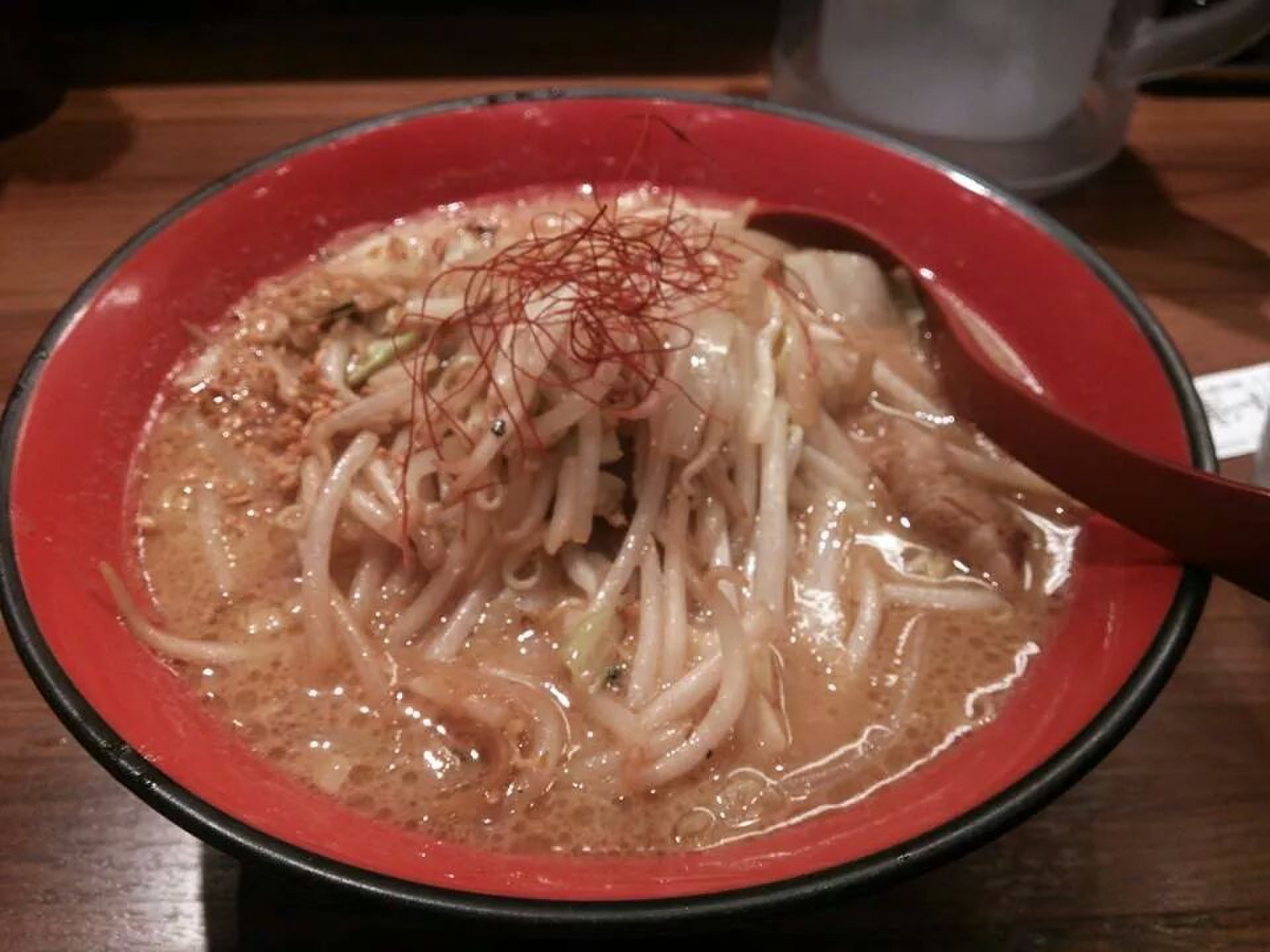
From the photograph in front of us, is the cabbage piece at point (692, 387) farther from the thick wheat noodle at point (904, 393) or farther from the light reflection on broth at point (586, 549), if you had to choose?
the thick wheat noodle at point (904, 393)

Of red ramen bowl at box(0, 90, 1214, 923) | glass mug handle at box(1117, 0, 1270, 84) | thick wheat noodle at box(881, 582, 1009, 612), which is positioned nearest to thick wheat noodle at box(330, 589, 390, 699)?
red ramen bowl at box(0, 90, 1214, 923)

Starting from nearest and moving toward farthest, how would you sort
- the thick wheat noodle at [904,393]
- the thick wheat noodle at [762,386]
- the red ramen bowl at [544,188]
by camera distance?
the red ramen bowl at [544,188], the thick wheat noodle at [762,386], the thick wheat noodle at [904,393]

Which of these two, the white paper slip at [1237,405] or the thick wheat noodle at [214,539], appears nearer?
the thick wheat noodle at [214,539]

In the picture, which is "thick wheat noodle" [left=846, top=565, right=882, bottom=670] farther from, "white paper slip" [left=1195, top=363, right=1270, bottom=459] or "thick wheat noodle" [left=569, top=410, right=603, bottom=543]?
"white paper slip" [left=1195, top=363, right=1270, bottom=459]

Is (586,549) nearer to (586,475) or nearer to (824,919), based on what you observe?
(586,475)

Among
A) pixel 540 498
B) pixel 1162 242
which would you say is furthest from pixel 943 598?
pixel 1162 242

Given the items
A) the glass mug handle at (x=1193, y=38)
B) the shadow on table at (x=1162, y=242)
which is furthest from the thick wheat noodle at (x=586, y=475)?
the glass mug handle at (x=1193, y=38)

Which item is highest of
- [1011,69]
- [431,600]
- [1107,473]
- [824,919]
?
[1011,69]

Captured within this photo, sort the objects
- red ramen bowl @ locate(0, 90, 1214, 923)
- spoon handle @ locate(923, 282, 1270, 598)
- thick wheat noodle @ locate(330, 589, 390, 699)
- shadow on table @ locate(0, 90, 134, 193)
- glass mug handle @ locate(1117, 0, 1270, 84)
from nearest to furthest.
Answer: red ramen bowl @ locate(0, 90, 1214, 923)
spoon handle @ locate(923, 282, 1270, 598)
thick wheat noodle @ locate(330, 589, 390, 699)
glass mug handle @ locate(1117, 0, 1270, 84)
shadow on table @ locate(0, 90, 134, 193)
